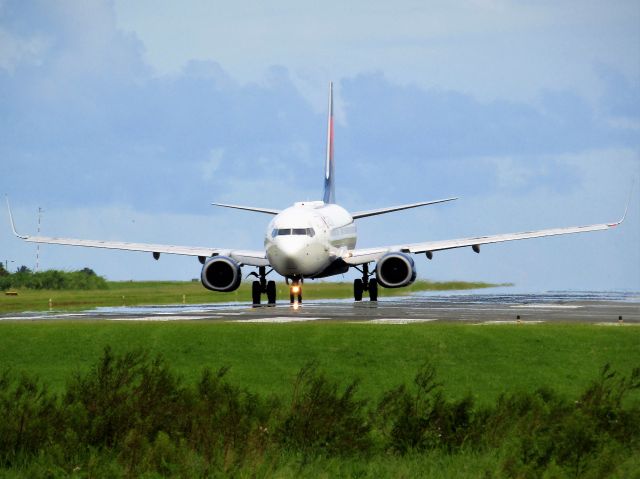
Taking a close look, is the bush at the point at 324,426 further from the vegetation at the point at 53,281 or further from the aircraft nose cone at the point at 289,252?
the vegetation at the point at 53,281

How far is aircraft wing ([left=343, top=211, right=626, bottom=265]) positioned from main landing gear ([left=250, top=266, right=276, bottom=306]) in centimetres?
419

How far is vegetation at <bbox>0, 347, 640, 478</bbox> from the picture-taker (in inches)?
606

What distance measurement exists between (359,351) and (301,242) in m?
26.4

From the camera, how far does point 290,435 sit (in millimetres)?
17531

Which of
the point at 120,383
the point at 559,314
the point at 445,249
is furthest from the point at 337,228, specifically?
the point at 120,383

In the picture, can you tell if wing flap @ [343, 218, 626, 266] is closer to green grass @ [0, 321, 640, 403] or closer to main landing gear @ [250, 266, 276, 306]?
main landing gear @ [250, 266, 276, 306]

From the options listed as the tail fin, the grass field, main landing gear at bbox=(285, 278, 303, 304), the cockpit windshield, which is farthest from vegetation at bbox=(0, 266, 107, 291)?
the grass field

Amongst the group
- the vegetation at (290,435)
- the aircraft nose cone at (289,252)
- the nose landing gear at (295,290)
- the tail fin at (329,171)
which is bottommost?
the vegetation at (290,435)

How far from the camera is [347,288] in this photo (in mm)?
81375

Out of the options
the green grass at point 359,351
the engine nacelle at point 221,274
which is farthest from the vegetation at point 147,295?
the green grass at point 359,351

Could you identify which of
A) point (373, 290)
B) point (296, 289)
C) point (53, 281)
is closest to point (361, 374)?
point (296, 289)

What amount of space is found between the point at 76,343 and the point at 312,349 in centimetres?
592

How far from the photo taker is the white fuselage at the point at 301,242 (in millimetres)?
53062

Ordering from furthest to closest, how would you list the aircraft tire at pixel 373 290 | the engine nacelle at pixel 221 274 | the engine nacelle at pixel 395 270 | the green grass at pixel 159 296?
the green grass at pixel 159 296 < the aircraft tire at pixel 373 290 < the engine nacelle at pixel 221 274 < the engine nacelle at pixel 395 270
